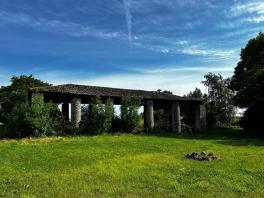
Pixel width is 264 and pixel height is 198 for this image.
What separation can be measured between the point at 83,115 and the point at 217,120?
82.1 feet

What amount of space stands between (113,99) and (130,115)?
3.93 meters

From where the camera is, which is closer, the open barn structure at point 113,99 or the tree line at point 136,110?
the tree line at point 136,110

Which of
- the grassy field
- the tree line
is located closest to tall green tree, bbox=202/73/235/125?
the tree line

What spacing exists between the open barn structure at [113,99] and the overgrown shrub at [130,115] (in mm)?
1226

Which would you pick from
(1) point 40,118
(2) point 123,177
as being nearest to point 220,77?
(1) point 40,118

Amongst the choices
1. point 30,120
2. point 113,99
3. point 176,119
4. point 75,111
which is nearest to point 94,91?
point 113,99

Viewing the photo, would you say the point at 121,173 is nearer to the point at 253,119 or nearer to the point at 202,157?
the point at 202,157

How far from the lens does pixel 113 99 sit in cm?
3550

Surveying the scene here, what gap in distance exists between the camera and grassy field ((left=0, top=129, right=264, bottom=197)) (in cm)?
1119

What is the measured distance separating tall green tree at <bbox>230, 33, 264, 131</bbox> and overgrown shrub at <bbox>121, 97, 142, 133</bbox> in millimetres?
11054

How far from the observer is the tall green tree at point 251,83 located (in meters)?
36.0

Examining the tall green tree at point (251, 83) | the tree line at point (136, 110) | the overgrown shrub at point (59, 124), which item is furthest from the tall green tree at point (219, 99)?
the overgrown shrub at point (59, 124)

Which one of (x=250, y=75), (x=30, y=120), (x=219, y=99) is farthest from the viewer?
(x=219, y=99)

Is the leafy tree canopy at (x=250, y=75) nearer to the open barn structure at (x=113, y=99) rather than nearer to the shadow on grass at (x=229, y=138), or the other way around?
the shadow on grass at (x=229, y=138)
